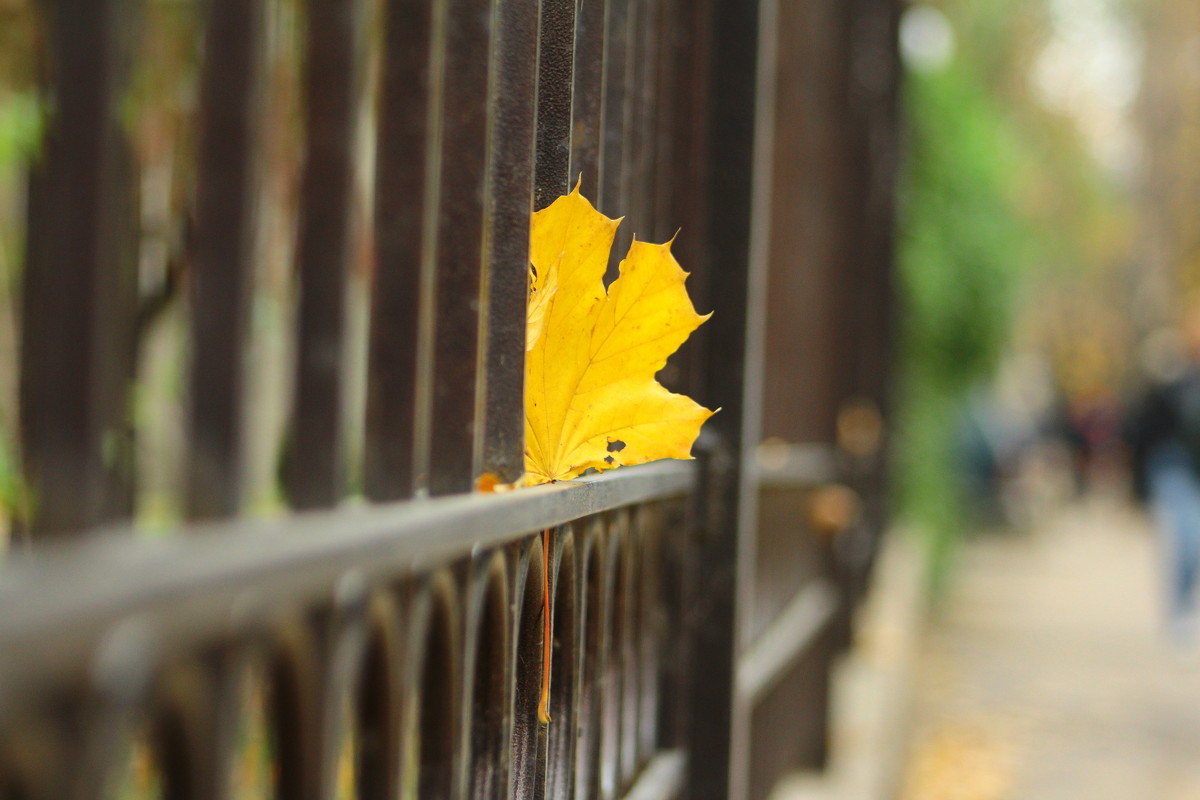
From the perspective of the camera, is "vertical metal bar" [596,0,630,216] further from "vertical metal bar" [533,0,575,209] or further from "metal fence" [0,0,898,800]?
"vertical metal bar" [533,0,575,209]

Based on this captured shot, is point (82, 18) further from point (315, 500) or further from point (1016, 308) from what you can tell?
point (1016, 308)

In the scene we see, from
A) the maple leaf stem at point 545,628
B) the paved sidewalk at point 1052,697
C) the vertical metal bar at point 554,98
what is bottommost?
the paved sidewalk at point 1052,697

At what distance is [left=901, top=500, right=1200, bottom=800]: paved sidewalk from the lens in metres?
5.26

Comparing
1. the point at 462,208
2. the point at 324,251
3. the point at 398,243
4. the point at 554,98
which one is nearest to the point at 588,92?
the point at 554,98

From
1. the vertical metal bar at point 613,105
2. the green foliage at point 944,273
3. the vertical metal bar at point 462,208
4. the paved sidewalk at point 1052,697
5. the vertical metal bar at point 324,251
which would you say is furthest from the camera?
the green foliage at point 944,273

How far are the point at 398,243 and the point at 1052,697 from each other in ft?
22.1

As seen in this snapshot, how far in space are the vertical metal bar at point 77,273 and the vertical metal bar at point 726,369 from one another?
1423mm

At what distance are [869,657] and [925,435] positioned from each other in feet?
10.2

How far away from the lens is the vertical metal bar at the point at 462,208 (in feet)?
3.05

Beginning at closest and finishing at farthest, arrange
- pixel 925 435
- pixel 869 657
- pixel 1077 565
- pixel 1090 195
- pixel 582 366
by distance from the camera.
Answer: pixel 582 366, pixel 869 657, pixel 925 435, pixel 1077 565, pixel 1090 195

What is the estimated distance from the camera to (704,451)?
190 centimetres

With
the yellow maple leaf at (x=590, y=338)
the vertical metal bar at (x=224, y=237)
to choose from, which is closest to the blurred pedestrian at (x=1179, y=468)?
the yellow maple leaf at (x=590, y=338)

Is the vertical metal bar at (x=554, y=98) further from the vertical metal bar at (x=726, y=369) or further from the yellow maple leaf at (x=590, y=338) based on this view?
the vertical metal bar at (x=726, y=369)

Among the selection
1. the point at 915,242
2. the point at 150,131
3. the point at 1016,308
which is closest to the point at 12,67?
the point at 150,131
